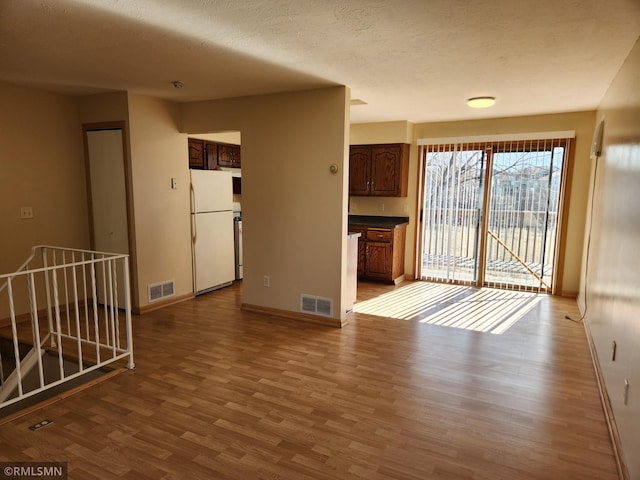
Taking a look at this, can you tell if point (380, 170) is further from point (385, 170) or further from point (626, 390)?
point (626, 390)

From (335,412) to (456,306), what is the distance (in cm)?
285

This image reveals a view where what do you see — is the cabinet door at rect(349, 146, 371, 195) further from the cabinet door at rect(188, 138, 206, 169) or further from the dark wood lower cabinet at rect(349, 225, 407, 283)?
the cabinet door at rect(188, 138, 206, 169)

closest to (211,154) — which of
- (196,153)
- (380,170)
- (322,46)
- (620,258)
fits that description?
(196,153)

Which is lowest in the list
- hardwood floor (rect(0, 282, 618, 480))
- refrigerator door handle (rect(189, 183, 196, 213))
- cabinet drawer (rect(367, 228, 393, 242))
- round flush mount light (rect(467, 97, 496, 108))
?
hardwood floor (rect(0, 282, 618, 480))

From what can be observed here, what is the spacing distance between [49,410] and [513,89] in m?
4.68

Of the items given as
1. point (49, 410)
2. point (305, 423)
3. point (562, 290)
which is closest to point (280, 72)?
point (305, 423)

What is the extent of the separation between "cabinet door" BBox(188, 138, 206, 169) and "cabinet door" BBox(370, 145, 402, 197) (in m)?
2.55

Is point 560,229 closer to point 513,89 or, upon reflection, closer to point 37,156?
point 513,89

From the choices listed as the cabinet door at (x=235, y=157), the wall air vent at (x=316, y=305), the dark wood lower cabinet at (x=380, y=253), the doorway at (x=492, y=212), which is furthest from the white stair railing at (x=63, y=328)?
the doorway at (x=492, y=212)

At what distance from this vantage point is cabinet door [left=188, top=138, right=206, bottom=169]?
5418 mm

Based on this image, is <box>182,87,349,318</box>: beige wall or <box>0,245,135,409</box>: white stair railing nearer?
<box>0,245,135,409</box>: white stair railing

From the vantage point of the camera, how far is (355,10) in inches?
88.0

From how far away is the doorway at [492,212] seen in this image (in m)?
5.48

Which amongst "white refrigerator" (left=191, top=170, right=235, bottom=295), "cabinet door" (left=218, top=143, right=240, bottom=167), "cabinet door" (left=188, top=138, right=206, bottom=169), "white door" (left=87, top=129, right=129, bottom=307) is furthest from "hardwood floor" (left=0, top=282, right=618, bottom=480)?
"cabinet door" (left=218, top=143, right=240, bottom=167)
